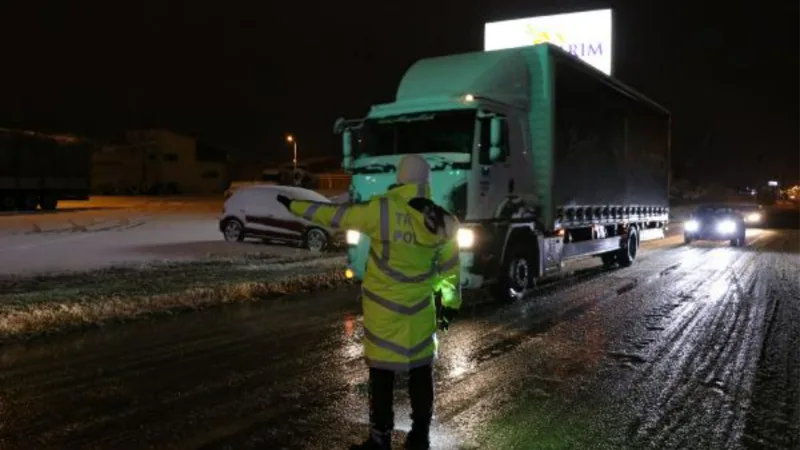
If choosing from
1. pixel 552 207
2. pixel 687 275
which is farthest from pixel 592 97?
pixel 687 275

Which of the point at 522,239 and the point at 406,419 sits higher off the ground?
the point at 522,239

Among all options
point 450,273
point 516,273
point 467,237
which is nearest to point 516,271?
point 516,273

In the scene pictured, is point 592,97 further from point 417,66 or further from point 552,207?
point 417,66

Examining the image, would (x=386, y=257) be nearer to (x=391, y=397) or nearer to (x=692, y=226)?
(x=391, y=397)

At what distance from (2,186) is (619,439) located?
36574 millimetres

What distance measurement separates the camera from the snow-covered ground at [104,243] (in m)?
14.7

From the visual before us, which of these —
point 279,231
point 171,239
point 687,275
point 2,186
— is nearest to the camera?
point 687,275

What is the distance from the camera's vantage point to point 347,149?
35.4 feet

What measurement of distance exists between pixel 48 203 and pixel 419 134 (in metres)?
32.7

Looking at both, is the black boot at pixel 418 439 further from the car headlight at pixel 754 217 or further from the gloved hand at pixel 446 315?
the car headlight at pixel 754 217

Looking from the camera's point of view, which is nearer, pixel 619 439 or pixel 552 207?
pixel 619 439

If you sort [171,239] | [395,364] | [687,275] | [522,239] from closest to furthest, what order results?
[395,364] → [522,239] → [687,275] → [171,239]

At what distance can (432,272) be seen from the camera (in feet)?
14.5

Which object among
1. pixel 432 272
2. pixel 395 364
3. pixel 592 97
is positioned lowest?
pixel 395 364
